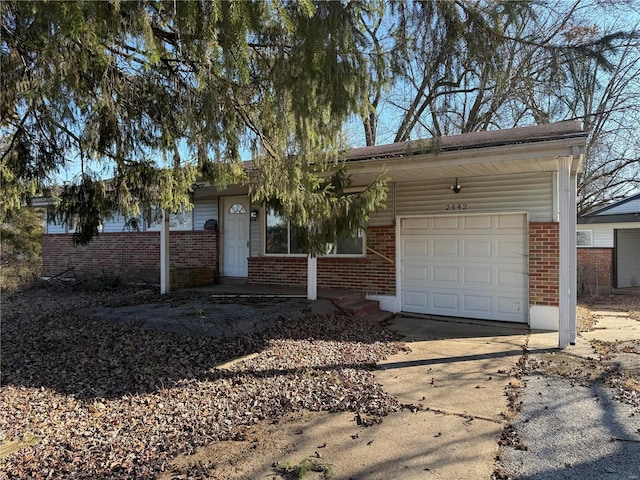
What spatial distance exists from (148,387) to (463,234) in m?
6.47

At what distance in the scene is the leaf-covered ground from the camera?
3164 millimetres

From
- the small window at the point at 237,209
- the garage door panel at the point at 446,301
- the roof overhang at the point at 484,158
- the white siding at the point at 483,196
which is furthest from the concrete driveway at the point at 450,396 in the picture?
the small window at the point at 237,209

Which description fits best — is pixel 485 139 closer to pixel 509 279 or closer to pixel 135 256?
pixel 509 279

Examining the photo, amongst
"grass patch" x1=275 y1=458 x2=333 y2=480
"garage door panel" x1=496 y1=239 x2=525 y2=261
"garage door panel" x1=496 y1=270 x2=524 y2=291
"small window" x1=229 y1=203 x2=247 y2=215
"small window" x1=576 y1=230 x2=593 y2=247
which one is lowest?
"grass patch" x1=275 y1=458 x2=333 y2=480

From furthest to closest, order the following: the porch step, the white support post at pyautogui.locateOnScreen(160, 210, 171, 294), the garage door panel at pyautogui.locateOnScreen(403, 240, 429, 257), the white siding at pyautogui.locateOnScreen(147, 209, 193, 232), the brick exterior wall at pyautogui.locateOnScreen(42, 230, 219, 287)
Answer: the white siding at pyautogui.locateOnScreen(147, 209, 193, 232), the brick exterior wall at pyautogui.locateOnScreen(42, 230, 219, 287), the white support post at pyautogui.locateOnScreen(160, 210, 171, 294), the garage door panel at pyautogui.locateOnScreen(403, 240, 429, 257), the porch step

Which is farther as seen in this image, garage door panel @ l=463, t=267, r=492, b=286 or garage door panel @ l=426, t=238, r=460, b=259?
garage door panel @ l=426, t=238, r=460, b=259

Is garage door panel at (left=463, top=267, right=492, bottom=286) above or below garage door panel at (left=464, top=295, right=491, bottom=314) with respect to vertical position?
above

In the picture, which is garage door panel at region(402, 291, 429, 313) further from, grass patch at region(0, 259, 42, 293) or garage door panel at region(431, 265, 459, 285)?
grass patch at region(0, 259, 42, 293)

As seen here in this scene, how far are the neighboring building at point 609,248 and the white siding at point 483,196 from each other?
8.73m

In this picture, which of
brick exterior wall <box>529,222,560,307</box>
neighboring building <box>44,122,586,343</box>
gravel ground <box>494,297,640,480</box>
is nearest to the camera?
gravel ground <box>494,297,640,480</box>

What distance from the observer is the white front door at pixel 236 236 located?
37.3ft

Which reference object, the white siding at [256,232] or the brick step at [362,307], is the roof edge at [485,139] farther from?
the white siding at [256,232]

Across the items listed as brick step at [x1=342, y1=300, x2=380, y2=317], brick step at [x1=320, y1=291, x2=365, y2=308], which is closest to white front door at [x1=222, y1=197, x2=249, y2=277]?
brick step at [x1=320, y1=291, x2=365, y2=308]

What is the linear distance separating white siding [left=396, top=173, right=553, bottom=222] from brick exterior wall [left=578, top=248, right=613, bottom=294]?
8.77 meters
